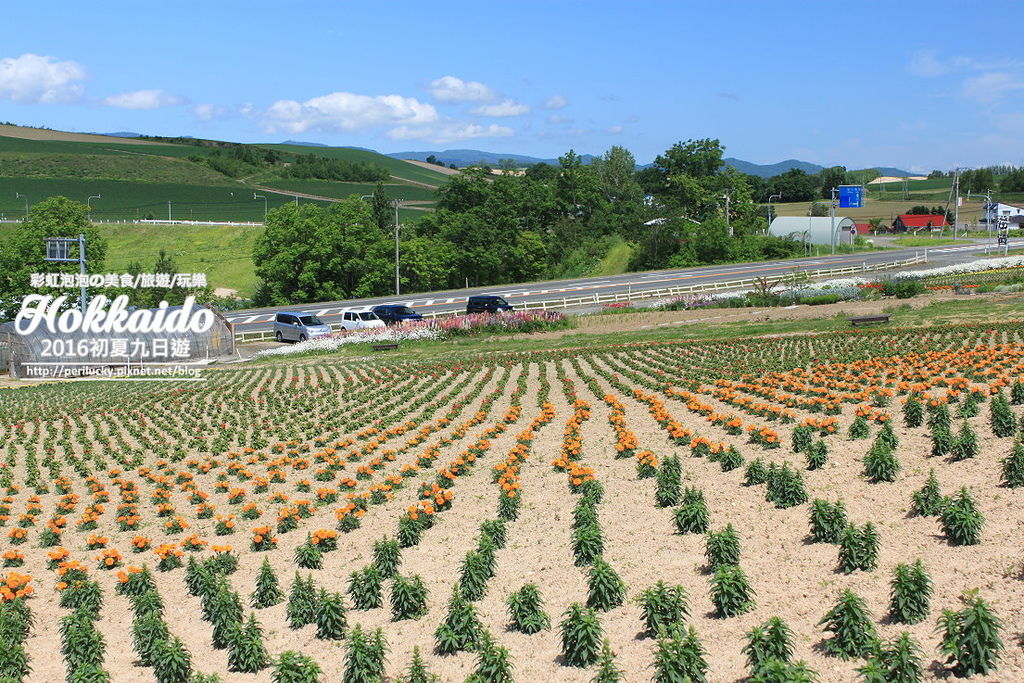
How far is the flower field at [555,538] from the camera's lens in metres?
9.16

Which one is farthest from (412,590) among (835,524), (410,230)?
(410,230)

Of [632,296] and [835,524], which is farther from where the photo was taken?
[632,296]

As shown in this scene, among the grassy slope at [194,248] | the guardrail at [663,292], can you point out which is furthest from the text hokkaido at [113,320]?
the grassy slope at [194,248]

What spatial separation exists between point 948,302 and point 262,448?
97.5 ft

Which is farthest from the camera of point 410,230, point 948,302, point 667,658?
point 410,230

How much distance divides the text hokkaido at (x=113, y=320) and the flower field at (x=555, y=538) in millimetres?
14813

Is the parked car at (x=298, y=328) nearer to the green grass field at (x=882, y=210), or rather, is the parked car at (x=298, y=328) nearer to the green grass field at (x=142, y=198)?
the green grass field at (x=142, y=198)

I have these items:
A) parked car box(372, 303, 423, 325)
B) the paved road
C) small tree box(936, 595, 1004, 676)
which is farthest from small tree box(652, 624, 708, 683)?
the paved road

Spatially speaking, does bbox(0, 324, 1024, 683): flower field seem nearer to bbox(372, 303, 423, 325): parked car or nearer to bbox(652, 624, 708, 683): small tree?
bbox(652, 624, 708, 683): small tree

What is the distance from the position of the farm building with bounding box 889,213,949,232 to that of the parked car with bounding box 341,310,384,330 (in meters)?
90.7

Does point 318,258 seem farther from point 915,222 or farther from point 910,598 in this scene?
point 915,222

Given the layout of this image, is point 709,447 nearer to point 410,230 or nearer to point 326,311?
point 326,311

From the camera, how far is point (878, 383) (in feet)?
66.6

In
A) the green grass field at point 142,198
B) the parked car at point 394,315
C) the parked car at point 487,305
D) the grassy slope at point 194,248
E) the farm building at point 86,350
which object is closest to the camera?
the farm building at point 86,350
